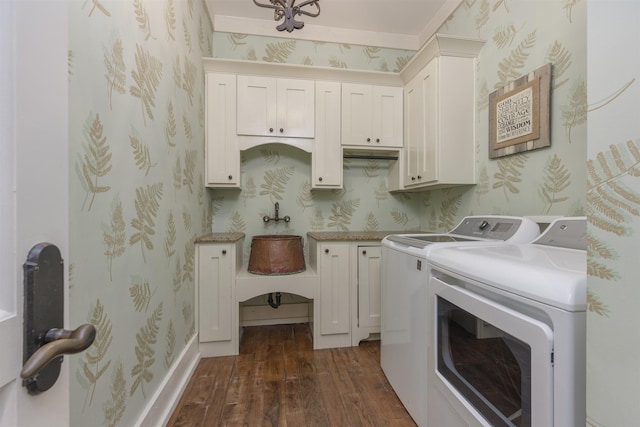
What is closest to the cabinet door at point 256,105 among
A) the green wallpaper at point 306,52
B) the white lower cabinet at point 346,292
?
the green wallpaper at point 306,52

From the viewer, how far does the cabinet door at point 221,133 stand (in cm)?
206

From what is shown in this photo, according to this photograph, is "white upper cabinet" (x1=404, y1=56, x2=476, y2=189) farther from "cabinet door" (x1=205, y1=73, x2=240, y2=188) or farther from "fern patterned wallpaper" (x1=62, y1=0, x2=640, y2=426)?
"cabinet door" (x1=205, y1=73, x2=240, y2=188)

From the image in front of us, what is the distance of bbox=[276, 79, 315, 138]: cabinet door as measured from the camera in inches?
84.3

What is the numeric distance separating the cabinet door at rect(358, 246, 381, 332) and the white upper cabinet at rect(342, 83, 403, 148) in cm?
90

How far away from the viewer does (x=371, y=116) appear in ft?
7.41

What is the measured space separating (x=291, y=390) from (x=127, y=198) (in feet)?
4.35

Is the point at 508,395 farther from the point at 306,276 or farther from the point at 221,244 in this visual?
the point at 221,244

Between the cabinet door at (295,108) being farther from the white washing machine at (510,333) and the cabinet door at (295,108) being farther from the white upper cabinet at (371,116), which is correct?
the white washing machine at (510,333)

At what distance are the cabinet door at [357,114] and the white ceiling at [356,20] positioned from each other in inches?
23.8

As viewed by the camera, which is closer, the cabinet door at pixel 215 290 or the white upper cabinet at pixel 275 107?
the cabinet door at pixel 215 290

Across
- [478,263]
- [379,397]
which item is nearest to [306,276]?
[379,397]

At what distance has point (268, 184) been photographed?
2.42 meters

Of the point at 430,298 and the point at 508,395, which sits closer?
the point at 508,395

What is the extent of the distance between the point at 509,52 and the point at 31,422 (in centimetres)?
222
